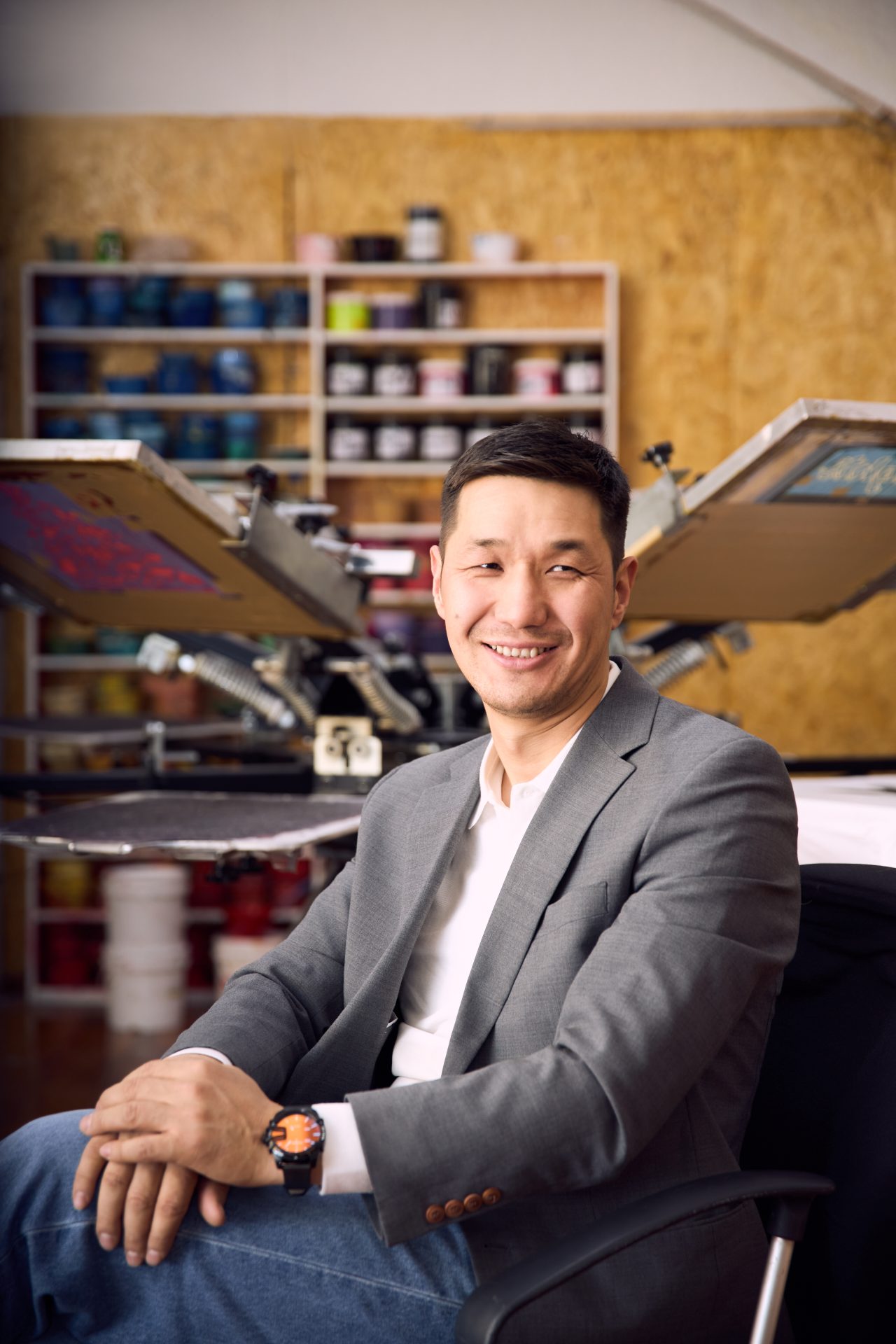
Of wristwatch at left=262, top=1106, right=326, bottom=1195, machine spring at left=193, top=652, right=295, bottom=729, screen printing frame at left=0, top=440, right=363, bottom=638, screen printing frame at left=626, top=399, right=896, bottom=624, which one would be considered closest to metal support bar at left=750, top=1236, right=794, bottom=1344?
wristwatch at left=262, top=1106, right=326, bottom=1195

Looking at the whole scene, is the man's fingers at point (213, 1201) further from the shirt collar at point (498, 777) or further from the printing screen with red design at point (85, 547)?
the printing screen with red design at point (85, 547)

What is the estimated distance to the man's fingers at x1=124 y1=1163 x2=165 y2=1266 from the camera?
1.13 metres

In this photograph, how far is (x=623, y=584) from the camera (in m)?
1.43

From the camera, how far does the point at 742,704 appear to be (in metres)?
4.87

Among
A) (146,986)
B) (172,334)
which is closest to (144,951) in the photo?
(146,986)

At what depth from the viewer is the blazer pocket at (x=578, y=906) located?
122 cm

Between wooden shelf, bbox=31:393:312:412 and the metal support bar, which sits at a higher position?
wooden shelf, bbox=31:393:312:412

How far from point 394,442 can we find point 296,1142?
3.72 meters

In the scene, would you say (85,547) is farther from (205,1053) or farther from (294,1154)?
(294,1154)

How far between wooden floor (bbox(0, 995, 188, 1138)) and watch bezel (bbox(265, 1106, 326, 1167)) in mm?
2319

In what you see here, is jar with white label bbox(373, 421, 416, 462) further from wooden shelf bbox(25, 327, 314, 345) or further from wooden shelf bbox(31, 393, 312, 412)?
wooden shelf bbox(25, 327, 314, 345)

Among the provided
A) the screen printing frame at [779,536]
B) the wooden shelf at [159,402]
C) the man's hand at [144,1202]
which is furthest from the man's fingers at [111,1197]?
the wooden shelf at [159,402]

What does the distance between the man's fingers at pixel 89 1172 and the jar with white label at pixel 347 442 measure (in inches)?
145

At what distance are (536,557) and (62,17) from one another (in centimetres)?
453
